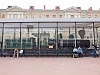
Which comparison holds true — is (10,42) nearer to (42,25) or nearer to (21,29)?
(21,29)

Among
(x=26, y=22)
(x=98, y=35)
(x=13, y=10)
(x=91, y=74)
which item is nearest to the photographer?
(x=91, y=74)

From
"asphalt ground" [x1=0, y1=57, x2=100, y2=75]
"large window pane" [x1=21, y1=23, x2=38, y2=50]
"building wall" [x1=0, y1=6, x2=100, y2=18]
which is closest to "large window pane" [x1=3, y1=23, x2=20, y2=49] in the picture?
"large window pane" [x1=21, y1=23, x2=38, y2=50]

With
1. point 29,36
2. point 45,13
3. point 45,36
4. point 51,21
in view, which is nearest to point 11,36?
point 29,36

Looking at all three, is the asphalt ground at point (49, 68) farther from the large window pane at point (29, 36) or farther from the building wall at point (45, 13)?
the building wall at point (45, 13)

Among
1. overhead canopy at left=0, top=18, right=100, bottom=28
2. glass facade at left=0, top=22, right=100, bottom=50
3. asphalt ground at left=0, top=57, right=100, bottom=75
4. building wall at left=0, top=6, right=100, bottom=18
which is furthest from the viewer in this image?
building wall at left=0, top=6, right=100, bottom=18

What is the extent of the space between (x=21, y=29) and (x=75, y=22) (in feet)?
17.1

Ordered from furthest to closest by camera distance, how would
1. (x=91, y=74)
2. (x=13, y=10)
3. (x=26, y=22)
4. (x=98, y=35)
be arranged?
(x=13, y=10)
(x=98, y=35)
(x=26, y=22)
(x=91, y=74)

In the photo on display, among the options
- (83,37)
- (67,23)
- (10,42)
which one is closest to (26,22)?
(10,42)

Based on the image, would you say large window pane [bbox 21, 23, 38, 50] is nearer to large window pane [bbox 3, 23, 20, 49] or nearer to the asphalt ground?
large window pane [bbox 3, 23, 20, 49]

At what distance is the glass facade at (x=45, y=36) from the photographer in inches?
765

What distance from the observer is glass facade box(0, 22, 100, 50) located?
19.4 metres

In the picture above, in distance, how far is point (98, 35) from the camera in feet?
68.6

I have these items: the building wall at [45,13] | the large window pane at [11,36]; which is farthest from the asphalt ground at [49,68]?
the building wall at [45,13]

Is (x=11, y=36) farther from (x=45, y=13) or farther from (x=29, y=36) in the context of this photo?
(x=45, y=13)
